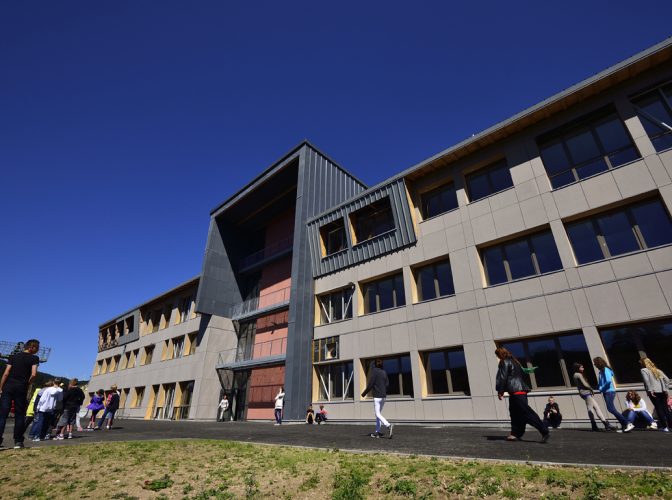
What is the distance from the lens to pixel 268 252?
29.6m

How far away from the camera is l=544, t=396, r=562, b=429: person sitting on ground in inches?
432

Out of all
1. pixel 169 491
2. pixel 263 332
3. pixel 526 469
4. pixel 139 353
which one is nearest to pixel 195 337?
pixel 263 332

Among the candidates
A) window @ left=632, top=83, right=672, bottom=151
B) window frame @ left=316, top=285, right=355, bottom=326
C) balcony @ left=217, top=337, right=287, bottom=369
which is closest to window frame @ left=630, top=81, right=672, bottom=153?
window @ left=632, top=83, right=672, bottom=151

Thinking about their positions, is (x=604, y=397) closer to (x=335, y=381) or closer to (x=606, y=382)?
(x=606, y=382)

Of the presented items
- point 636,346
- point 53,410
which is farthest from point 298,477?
point 636,346

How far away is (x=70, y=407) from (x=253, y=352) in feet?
50.5

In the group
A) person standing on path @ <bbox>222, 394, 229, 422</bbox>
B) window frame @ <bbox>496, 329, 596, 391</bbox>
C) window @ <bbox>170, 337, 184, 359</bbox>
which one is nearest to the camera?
window frame @ <bbox>496, 329, 596, 391</bbox>

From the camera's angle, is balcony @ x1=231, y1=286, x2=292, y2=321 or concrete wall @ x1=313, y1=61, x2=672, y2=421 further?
balcony @ x1=231, y1=286, x2=292, y2=321

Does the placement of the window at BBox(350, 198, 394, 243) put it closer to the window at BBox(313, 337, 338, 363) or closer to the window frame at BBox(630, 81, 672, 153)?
the window at BBox(313, 337, 338, 363)

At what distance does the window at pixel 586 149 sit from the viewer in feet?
42.1

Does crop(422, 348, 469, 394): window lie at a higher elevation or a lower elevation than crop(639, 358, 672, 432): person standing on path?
higher

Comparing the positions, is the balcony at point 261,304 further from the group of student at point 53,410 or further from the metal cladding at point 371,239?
the group of student at point 53,410

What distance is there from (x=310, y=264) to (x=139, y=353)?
26.5 meters

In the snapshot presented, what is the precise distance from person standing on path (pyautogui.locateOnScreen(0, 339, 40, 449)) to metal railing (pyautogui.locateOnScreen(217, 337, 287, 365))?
649 inches
